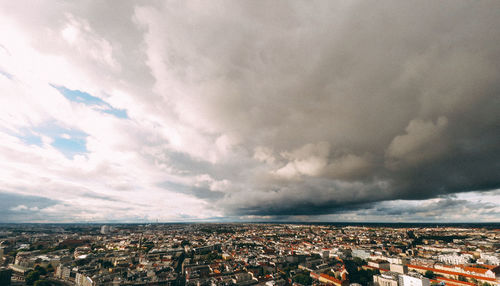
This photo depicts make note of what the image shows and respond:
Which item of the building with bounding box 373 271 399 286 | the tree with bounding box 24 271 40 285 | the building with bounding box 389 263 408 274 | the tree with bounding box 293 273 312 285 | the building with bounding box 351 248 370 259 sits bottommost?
the building with bounding box 351 248 370 259

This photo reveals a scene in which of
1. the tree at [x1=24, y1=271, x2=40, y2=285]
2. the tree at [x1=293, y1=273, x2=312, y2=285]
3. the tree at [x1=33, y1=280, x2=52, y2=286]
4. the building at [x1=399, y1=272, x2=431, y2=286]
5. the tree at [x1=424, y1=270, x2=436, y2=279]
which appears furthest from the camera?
the tree at [x1=424, y1=270, x2=436, y2=279]

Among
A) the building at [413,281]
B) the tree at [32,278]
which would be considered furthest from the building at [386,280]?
the tree at [32,278]

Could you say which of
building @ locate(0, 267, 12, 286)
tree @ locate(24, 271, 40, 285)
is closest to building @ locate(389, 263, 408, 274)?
tree @ locate(24, 271, 40, 285)

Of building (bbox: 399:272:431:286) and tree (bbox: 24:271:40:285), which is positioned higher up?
tree (bbox: 24:271:40:285)

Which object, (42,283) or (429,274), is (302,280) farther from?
(42,283)

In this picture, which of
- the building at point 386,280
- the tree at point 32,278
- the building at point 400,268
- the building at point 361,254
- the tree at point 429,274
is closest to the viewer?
the building at point 386,280

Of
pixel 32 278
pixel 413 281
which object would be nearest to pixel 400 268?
pixel 413 281

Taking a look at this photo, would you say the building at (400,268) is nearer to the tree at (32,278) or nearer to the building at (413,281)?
the building at (413,281)

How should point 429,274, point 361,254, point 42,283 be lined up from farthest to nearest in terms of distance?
point 361,254
point 429,274
point 42,283

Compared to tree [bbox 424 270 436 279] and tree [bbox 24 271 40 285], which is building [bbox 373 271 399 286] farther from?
tree [bbox 24 271 40 285]

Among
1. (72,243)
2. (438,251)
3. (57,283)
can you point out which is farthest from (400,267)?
(72,243)

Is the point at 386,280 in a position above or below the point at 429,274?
above

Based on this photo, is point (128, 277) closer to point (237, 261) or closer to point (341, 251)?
point (237, 261)
